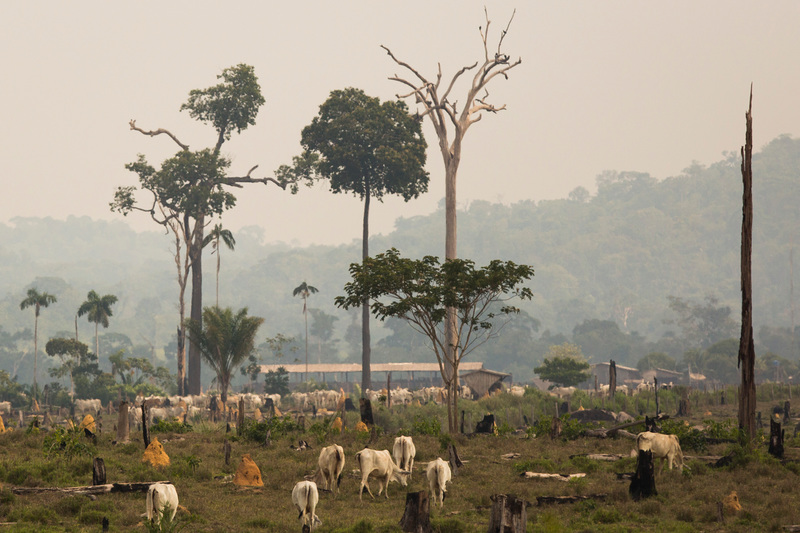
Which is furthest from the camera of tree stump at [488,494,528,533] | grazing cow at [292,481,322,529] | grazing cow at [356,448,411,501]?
grazing cow at [356,448,411,501]

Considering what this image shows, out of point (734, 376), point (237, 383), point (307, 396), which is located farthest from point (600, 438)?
point (237, 383)

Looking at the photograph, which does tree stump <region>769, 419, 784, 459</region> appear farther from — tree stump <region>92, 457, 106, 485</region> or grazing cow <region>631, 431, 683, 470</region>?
tree stump <region>92, 457, 106, 485</region>

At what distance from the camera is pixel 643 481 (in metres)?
17.5

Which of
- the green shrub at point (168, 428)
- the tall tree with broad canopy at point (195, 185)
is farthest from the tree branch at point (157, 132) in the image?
the green shrub at point (168, 428)

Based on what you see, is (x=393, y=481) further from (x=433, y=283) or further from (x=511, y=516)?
(x=433, y=283)

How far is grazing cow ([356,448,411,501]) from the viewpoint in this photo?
698 inches

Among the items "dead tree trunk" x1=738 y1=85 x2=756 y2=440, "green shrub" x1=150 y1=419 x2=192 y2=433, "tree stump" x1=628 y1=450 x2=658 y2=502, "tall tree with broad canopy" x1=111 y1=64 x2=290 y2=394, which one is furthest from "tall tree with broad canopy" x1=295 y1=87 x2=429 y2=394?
"tree stump" x1=628 y1=450 x2=658 y2=502

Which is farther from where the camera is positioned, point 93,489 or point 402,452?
point 402,452

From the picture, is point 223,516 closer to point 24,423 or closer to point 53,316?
point 24,423

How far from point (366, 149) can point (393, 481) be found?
47.9m

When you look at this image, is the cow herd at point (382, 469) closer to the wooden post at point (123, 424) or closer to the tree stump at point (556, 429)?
the wooden post at point (123, 424)

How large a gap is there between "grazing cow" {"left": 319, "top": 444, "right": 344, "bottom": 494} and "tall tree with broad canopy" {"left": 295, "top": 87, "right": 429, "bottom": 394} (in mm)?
44776

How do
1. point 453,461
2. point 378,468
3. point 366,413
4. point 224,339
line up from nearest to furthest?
point 378,468 < point 453,461 < point 366,413 < point 224,339

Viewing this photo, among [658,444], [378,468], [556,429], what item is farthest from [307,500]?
[556,429]
